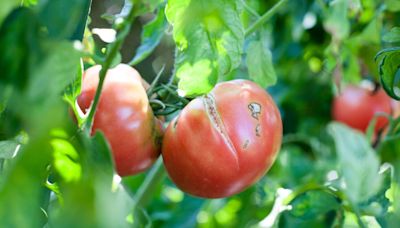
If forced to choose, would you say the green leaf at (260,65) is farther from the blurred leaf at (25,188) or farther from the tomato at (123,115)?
the blurred leaf at (25,188)

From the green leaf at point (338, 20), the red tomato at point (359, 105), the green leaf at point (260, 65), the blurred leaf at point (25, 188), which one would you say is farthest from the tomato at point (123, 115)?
the red tomato at point (359, 105)

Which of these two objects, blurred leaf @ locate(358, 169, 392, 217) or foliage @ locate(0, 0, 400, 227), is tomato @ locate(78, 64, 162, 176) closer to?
foliage @ locate(0, 0, 400, 227)

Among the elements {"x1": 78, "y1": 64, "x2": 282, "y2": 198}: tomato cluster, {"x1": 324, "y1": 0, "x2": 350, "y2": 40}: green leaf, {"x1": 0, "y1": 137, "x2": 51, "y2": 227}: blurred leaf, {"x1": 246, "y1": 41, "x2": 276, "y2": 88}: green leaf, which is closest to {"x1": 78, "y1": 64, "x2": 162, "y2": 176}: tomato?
{"x1": 78, "y1": 64, "x2": 282, "y2": 198}: tomato cluster

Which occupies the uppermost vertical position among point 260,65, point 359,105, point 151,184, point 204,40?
point 204,40

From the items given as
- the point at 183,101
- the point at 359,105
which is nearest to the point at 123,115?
the point at 183,101

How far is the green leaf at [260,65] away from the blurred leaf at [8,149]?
0.79 feet

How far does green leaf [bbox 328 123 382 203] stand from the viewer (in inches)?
25.3

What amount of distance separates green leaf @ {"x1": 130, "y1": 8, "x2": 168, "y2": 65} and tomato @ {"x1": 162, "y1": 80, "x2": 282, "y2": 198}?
4.1 inches

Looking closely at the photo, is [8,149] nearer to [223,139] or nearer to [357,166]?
[223,139]

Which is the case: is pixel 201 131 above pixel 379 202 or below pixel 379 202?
above

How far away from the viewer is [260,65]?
612 mm

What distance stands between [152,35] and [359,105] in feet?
1.84

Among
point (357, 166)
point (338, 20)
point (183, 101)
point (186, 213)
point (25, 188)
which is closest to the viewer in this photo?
point (25, 188)

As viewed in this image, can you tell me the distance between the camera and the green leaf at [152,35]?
60 centimetres
